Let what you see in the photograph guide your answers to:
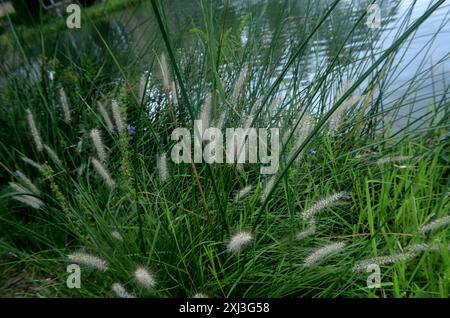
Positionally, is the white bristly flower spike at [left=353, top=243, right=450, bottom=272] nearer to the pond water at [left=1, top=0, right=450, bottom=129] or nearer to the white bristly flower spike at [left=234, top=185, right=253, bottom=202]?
the white bristly flower spike at [left=234, top=185, right=253, bottom=202]

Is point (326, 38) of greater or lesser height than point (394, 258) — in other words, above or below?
above

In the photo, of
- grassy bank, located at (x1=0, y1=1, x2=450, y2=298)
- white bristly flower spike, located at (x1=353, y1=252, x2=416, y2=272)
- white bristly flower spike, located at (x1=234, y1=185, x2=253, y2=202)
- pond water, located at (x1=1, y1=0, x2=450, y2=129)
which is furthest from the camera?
pond water, located at (x1=1, y1=0, x2=450, y2=129)

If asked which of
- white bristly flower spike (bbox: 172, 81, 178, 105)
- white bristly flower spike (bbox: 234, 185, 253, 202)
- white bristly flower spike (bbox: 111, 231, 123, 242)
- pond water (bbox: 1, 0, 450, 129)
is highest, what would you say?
pond water (bbox: 1, 0, 450, 129)

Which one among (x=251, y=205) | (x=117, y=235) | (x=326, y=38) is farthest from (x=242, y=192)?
(x=326, y=38)

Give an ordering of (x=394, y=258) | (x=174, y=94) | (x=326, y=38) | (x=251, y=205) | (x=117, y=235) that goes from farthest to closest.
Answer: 1. (x=326, y=38)
2. (x=174, y=94)
3. (x=251, y=205)
4. (x=117, y=235)
5. (x=394, y=258)

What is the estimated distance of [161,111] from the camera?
205cm

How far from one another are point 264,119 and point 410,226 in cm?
63

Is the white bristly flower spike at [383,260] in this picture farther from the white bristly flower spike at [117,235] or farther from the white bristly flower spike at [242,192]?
the white bristly flower spike at [117,235]

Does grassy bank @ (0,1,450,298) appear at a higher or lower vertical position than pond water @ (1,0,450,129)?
lower

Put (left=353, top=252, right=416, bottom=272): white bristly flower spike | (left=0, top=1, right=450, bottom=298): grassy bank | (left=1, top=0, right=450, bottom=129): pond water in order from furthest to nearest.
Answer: (left=1, top=0, right=450, bottom=129): pond water → (left=0, top=1, right=450, bottom=298): grassy bank → (left=353, top=252, right=416, bottom=272): white bristly flower spike

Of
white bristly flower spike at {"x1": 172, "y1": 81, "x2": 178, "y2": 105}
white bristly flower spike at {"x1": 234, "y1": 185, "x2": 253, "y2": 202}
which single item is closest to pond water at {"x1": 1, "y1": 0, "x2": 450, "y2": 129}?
white bristly flower spike at {"x1": 172, "y1": 81, "x2": 178, "y2": 105}

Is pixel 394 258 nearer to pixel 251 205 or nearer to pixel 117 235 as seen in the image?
pixel 251 205
